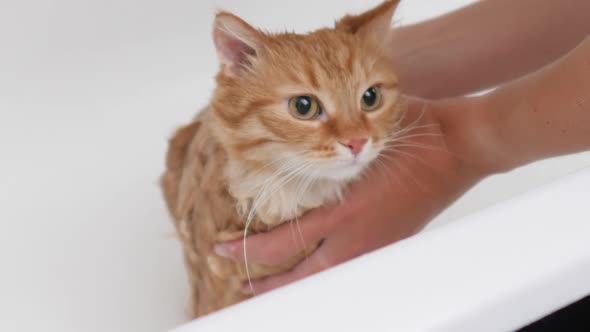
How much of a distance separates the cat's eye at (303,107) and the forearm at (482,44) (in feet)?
1.94

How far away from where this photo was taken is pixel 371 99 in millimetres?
1100

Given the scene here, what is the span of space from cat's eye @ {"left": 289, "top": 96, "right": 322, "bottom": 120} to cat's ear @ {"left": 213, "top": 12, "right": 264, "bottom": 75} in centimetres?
11

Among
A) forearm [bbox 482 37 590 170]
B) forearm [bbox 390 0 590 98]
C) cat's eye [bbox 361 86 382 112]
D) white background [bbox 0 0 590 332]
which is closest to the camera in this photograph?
forearm [bbox 482 37 590 170]

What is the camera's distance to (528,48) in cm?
149

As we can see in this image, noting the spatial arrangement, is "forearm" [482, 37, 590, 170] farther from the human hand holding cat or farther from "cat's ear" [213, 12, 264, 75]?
"cat's ear" [213, 12, 264, 75]

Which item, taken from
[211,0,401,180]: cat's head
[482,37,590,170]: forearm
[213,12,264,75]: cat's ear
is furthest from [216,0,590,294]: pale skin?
[213,12,264,75]: cat's ear

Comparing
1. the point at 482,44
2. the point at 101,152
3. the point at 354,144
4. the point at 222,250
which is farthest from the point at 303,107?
the point at 101,152

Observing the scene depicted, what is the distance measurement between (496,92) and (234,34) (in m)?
0.53

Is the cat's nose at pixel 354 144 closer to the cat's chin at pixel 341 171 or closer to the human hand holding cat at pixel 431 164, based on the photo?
the cat's chin at pixel 341 171

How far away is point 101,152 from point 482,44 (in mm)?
1243

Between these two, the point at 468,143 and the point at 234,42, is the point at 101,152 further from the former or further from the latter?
the point at 468,143

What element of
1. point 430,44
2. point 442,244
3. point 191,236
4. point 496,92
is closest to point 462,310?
point 442,244

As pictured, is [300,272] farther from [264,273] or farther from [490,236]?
[490,236]

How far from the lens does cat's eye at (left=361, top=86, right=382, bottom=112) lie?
1.09 meters
